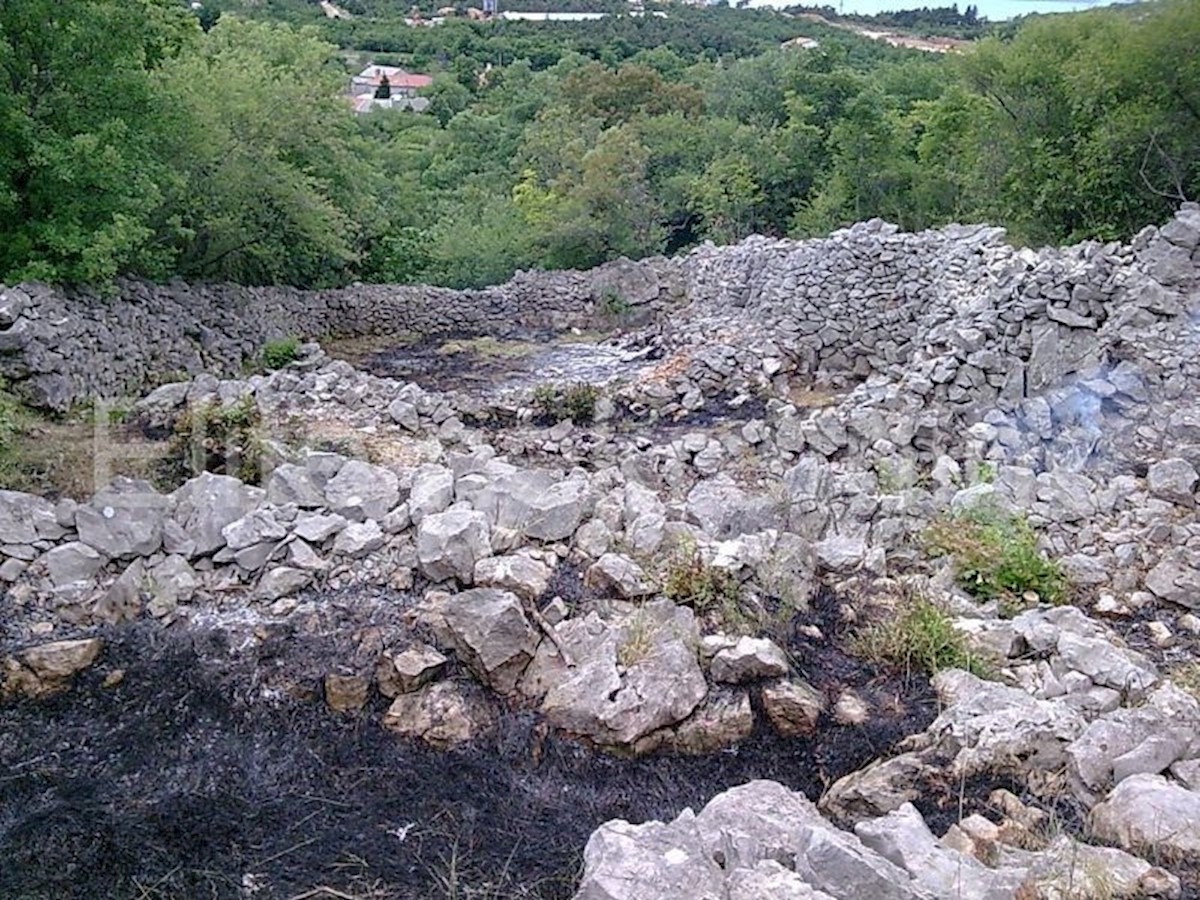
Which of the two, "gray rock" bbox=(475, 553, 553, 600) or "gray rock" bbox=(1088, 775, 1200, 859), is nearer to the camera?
"gray rock" bbox=(1088, 775, 1200, 859)

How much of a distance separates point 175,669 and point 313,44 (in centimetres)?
1342

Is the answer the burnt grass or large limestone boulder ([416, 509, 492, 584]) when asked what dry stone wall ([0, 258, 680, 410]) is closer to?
the burnt grass

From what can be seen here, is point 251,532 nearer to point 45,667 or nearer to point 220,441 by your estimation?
point 45,667

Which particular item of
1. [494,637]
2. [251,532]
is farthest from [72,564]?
[494,637]

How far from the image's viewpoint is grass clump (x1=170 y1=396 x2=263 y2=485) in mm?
7332

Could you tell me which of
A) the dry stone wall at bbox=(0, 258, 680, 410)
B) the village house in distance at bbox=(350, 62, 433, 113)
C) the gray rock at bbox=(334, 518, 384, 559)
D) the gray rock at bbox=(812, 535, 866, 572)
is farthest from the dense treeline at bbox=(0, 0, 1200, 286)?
the village house in distance at bbox=(350, 62, 433, 113)

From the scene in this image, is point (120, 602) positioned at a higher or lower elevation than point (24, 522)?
lower

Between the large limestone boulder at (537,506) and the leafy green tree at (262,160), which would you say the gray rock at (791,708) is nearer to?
the large limestone boulder at (537,506)

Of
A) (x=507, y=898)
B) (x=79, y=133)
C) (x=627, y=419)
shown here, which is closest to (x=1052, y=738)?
(x=507, y=898)

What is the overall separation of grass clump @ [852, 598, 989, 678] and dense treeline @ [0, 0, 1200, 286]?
7.18 m

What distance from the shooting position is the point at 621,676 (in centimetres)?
375

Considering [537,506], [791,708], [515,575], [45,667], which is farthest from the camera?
[537,506]

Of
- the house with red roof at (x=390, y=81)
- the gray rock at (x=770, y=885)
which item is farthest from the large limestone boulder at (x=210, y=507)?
the house with red roof at (x=390, y=81)

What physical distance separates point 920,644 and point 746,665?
0.77 meters
